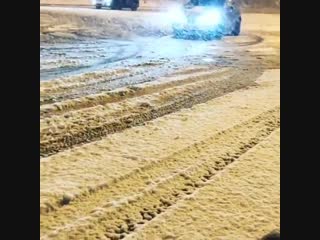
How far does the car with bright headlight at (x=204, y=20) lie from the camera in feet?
49.8

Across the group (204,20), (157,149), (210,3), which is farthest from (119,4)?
(157,149)

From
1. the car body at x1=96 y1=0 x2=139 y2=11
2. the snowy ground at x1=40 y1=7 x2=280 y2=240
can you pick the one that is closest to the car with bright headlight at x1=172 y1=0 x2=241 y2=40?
the snowy ground at x1=40 y1=7 x2=280 y2=240

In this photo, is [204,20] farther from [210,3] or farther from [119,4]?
[119,4]

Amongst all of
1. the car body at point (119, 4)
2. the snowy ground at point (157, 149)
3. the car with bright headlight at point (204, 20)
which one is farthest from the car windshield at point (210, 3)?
the car body at point (119, 4)

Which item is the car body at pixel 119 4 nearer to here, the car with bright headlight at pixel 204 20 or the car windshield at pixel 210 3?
the car with bright headlight at pixel 204 20

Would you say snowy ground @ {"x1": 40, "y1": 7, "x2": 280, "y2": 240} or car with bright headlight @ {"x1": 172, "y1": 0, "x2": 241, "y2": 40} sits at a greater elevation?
car with bright headlight @ {"x1": 172, "y1": 0, "x2": 241, "y2": 40}

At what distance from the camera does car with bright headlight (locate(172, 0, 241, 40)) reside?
49.8 feet

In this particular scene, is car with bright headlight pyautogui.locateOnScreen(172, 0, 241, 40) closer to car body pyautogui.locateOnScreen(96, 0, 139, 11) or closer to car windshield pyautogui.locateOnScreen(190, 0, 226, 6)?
car windshield pyautogui.locateOnScreen(190, 0, 226, 6)

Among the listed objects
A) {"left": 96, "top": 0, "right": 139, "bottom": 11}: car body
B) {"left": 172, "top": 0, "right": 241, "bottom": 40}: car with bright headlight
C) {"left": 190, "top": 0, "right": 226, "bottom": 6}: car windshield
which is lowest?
{"left": 172, "top": 0, "right": 241, "bottom": 40}: car with bright headlight

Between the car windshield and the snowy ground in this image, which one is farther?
the car windshield
